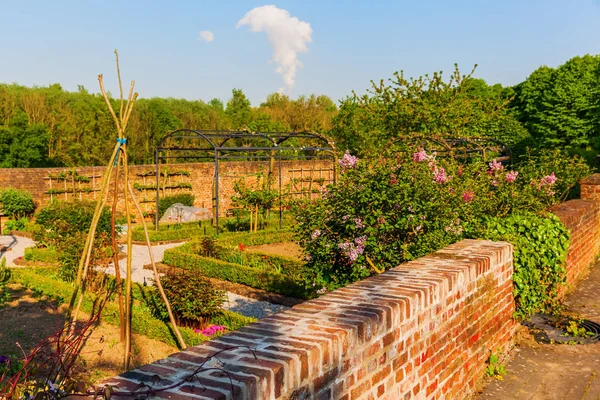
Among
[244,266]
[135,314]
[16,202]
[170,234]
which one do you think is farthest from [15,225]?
[135,314]

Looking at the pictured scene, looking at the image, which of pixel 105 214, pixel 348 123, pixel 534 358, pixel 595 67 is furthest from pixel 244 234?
pixel 595 67

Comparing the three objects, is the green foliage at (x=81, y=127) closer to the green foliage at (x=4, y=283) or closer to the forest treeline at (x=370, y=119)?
the forest treeline at (x=370, y=119)

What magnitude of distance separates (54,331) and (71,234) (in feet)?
13.8

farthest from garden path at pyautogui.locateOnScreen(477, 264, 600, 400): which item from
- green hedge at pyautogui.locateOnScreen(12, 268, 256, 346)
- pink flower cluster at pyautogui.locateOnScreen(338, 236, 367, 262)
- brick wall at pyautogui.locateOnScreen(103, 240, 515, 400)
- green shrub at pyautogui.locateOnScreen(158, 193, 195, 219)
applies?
green shrub at pyautogui.locateOnScreen(158, 193, 195, 219)

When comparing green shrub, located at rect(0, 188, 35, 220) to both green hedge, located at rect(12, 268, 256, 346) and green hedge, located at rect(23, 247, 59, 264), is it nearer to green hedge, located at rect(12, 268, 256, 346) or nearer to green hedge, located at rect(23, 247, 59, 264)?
green hedge, located at rect(23, 247, 59, 264)

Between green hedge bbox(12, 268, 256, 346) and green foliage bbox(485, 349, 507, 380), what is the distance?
10.6 ft

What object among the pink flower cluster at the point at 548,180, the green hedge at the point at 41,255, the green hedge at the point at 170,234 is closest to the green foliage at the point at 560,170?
the pink flower cluster at the point at 548,180

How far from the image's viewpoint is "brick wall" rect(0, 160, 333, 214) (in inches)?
710

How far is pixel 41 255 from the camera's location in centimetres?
1271

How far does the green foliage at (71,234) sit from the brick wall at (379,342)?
21.4 ft

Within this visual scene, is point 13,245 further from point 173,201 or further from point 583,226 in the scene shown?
point 583,226

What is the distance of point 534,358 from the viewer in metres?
5.46

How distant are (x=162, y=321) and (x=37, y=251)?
6562 mm

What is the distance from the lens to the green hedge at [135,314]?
23.6 ft
